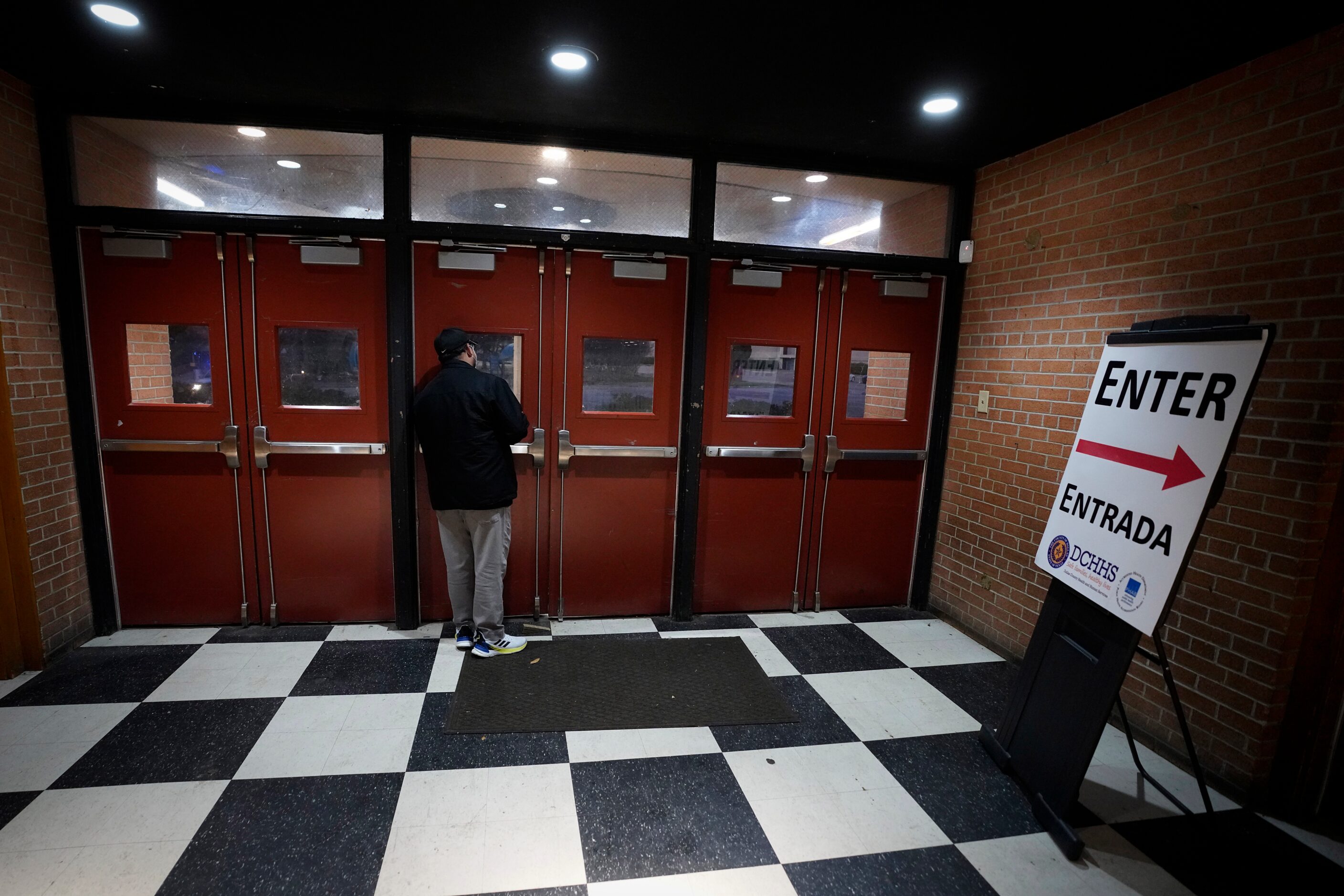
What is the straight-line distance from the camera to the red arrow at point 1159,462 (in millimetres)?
1851

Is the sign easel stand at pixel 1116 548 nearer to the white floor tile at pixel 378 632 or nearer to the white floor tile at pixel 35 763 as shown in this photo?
the white floor tile at pixel 378 632

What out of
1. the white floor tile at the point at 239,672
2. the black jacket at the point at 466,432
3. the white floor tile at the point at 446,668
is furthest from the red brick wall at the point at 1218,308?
the white floor tile at the point at 239,672

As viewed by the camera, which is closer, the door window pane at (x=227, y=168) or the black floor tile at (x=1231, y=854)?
the black floor tile at (x=1231, y=854)

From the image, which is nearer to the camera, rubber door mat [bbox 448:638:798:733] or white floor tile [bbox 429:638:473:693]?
Answer: rubber door mat [bbox 448:638:798:733]

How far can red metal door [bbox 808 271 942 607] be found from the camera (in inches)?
145

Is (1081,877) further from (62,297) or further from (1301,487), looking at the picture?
(62,297)

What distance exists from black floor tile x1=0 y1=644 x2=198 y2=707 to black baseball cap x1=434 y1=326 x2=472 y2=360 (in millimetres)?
2009

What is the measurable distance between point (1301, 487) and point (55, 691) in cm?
509

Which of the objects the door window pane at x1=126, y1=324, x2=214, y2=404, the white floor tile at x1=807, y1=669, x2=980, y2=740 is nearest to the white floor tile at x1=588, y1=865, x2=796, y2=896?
the white floor tile at x1=807, y1=669, x2=980, y2=740

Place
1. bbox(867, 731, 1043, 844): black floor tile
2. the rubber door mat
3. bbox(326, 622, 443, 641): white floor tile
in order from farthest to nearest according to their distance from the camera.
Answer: bbox(326, 622, 443, 641): white floor tile < the rubber door mat < bbox(867, 731, 1043, 844): black floor tile

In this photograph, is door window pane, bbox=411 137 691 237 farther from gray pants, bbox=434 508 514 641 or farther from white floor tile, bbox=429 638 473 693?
white floor tile, bbox=429 638 473 693

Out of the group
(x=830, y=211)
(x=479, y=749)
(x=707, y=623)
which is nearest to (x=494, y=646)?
(x=479, y=749)

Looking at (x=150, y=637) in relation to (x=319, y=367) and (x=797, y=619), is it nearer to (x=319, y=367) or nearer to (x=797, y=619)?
(x=319, y=367)

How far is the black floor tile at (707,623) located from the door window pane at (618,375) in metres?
1.29
